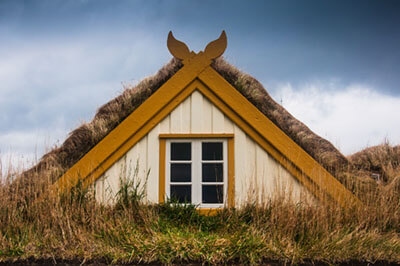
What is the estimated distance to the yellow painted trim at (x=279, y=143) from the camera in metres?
6.50

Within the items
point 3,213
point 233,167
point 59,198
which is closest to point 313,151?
point 233,167

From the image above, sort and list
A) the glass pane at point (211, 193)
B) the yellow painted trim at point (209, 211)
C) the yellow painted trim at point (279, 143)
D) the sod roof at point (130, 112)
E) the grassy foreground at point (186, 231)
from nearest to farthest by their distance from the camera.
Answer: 1. the grassy foreground at point (186, 231)
2. the yellow painted trim at point (209, 211)
3. the yellow painted trim at point (279, 143)
4. the glass pane at point (211, 193)
5. the sod roof at point (130, 112)

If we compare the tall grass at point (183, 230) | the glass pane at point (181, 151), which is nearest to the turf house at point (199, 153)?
the glass pane at point (181, 151)

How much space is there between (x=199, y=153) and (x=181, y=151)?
0.33 m

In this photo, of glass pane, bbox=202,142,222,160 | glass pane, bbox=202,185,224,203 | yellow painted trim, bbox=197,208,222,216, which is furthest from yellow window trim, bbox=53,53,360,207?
yellow painted trim, bbox=197,208,222,216

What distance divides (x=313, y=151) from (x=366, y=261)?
2.08 meters

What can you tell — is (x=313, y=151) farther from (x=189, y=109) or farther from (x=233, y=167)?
(x=189, y=109)

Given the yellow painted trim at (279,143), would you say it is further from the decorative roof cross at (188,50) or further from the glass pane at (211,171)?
the glass pane at (211,171)

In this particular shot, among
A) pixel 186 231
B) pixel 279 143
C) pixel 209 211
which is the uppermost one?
pixel 279 143

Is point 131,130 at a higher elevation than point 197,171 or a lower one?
higher

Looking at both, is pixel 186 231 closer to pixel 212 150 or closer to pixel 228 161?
pixel 228 161

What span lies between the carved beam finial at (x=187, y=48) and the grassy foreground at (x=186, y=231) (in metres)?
2.46

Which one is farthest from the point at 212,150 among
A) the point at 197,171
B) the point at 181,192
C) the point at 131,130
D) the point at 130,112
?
the point at 130,112

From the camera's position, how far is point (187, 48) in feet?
23.3
